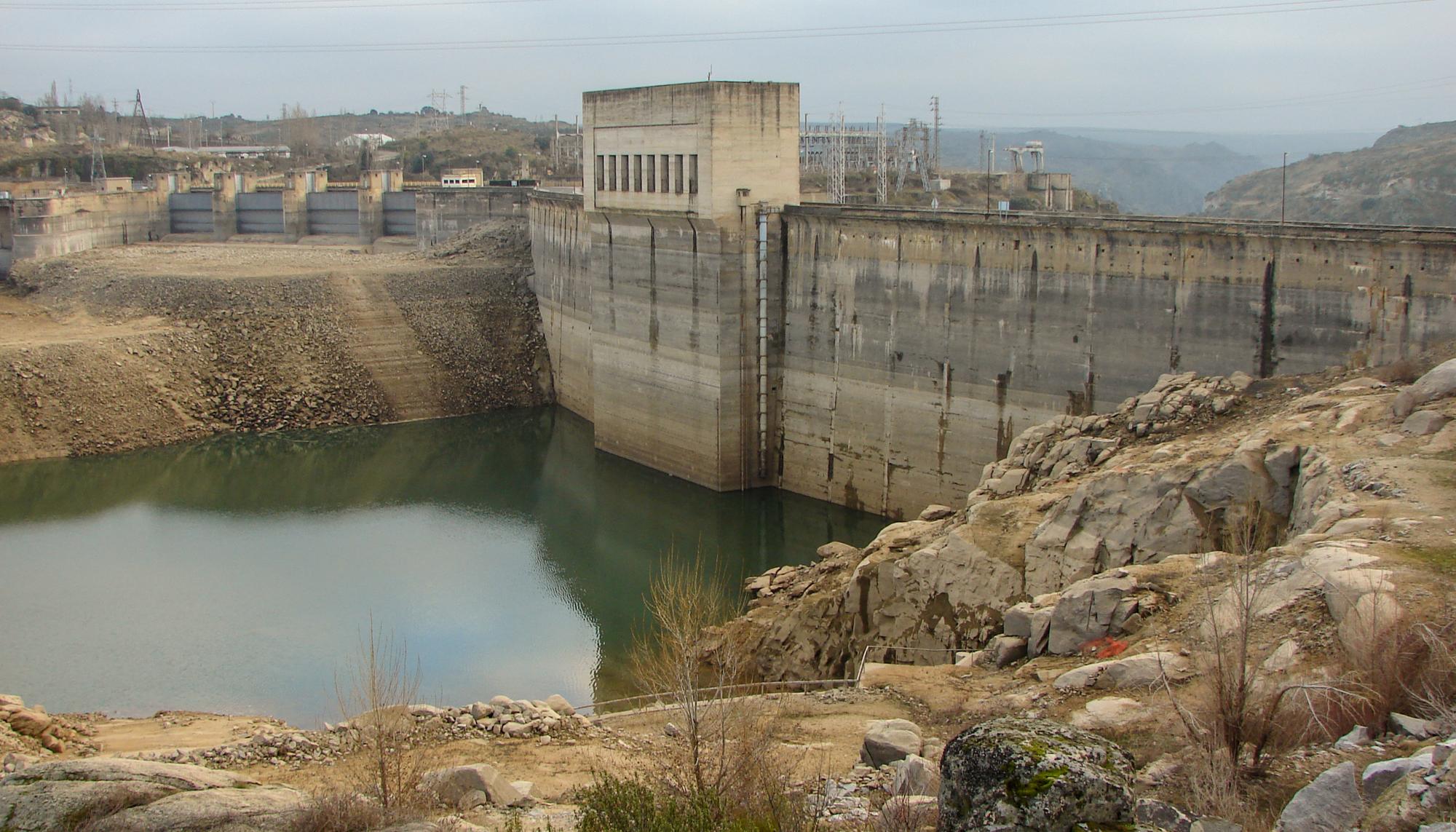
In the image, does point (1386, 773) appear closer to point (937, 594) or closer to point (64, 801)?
point (64, 801)

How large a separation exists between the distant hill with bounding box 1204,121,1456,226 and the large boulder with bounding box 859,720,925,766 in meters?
52.1

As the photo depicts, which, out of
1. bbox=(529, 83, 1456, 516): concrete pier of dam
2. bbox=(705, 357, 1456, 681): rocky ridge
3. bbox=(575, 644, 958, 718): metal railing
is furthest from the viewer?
bbox=(529, 83, 1456, 516): concrete pier of dam

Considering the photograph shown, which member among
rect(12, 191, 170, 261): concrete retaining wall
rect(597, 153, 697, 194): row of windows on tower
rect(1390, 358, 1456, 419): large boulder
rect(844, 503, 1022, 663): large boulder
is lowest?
rect(844, 503, 1022, 663): large boulder

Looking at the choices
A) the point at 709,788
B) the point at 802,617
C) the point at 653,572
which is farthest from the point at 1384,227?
the point at 709,788

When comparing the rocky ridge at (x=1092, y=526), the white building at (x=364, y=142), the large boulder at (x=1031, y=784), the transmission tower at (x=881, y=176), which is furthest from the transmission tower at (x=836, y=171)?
the white building at (x=364, y=142)

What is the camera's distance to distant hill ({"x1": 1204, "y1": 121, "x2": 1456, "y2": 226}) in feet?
232

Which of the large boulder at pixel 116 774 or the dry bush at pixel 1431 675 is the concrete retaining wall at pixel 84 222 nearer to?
the large boulder at pixel 116 774

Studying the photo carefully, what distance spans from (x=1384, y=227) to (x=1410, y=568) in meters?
13.0

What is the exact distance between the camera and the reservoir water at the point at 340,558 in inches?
886

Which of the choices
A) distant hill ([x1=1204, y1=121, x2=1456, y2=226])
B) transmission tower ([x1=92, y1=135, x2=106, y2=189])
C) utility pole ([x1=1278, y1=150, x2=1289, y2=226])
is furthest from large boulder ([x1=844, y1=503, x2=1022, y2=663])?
transmission tower ([x1=92, y1=135, x2=106, y2=189])

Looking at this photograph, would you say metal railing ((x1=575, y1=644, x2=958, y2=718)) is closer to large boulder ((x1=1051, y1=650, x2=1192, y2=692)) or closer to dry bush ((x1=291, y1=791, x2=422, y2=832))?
large boulder ((x1=1051, y1=650, x2=1192, y2=692))

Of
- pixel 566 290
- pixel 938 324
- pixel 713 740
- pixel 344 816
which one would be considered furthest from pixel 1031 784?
pixel 566 290

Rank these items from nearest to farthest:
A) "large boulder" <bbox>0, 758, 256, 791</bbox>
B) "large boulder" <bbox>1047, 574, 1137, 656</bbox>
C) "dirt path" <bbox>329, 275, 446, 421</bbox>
→ 1. "large boulder" <bbox>0, 758, 256, 791</bbox>
2. "large boulder" <bbox>1047, 574, 1137, 656</bbox>
3. "dirt path" <bbox>329, 275, 446, 421</bbox>

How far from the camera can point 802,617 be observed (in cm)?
2059
